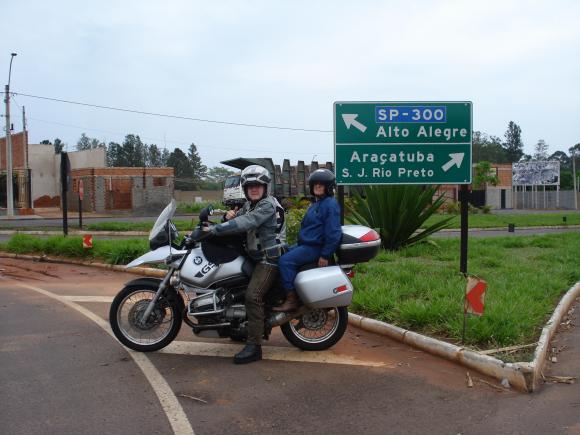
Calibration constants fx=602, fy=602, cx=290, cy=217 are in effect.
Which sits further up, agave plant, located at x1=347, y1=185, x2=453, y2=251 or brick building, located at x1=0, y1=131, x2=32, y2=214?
brick building, located at x1=0, y1=131, x2=32, y2=214

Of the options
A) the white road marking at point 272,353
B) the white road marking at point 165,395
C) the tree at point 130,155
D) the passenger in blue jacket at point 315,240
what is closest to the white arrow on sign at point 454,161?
the passenger in blue jacket at point 315,240

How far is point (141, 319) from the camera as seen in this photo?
566 cm

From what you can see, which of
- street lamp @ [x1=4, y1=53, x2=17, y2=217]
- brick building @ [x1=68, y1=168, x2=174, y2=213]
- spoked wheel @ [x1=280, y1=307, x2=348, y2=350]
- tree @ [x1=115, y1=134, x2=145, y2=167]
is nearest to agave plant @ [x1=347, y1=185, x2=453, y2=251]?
spoked wheel @ [x1=280, y1=307, x2=348, y2=350]

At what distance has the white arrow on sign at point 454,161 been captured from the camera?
29.8ft

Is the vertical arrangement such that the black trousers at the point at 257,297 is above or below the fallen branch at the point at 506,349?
above

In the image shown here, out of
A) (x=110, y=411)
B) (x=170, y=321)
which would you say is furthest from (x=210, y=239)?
(x=110, y=411)

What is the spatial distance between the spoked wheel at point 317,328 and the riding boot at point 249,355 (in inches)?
16.1

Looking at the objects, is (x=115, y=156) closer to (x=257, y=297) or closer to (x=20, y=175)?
(x=20, y=175)

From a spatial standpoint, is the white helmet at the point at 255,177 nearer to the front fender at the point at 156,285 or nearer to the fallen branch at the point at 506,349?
the front fender at the point at 156,285

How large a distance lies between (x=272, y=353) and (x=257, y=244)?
110 cm

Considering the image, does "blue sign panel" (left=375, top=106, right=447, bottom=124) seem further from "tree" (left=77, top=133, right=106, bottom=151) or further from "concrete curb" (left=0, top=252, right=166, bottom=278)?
"tree" (left=77, top=133, right=106, bottom=151)

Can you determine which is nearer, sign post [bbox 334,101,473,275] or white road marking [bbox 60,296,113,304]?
white road marking [bbox 60,296,113,304]

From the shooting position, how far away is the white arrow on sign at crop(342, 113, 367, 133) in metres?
8.91

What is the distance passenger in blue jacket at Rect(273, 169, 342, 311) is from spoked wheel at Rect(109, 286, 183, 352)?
1.01 meters
